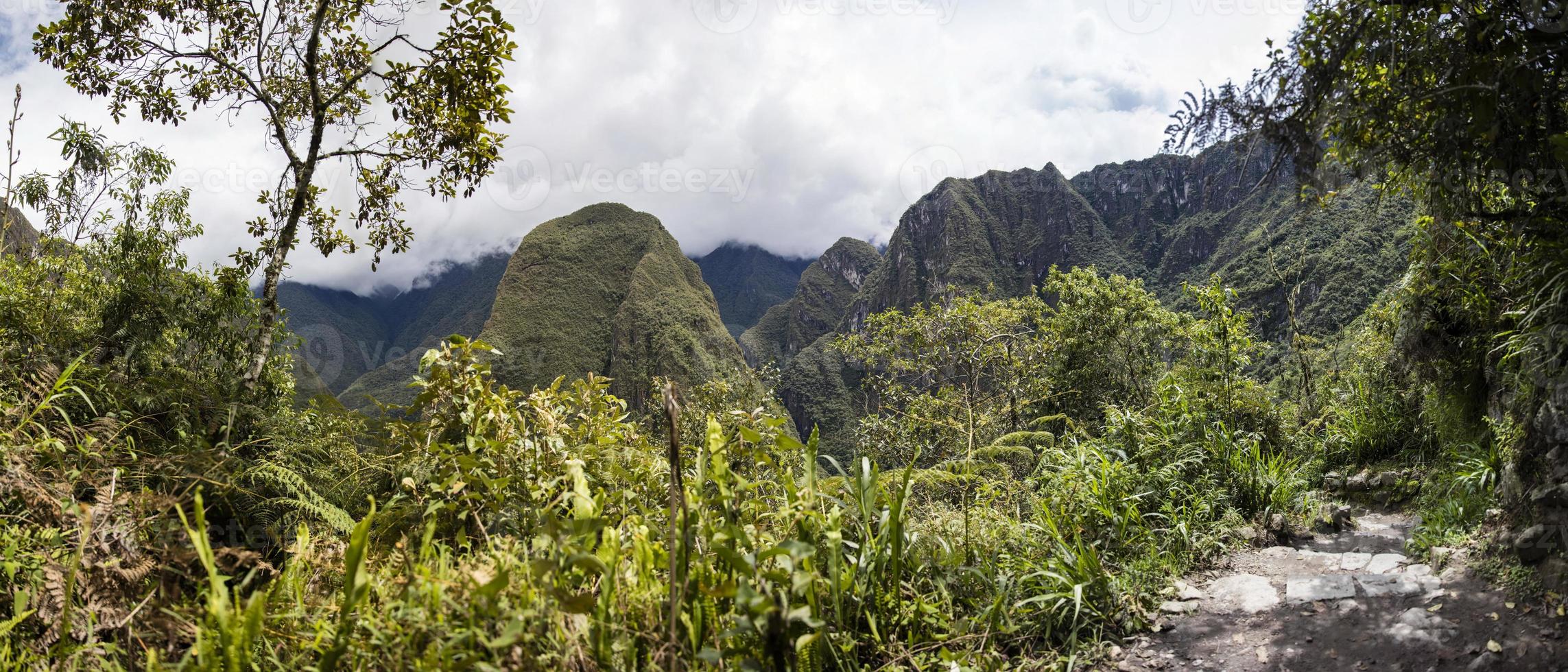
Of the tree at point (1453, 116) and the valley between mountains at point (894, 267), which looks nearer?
the tree at point (1453, 116)

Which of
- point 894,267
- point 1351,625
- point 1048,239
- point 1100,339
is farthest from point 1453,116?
point 1048,239

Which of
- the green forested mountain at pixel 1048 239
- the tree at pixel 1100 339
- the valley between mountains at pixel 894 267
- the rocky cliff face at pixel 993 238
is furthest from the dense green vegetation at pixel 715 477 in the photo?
the rocky cliff face at pixel 993 238

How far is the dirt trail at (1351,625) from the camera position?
2.82 m

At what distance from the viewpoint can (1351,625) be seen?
10.6ft

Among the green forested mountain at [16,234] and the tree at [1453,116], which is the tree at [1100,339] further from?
the green forested mountain at [16,234]

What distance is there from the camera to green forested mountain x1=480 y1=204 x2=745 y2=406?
105 m

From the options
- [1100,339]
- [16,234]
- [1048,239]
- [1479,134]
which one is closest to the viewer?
[1479,134]

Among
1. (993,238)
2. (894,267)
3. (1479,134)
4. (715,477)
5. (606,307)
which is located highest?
(993,238)

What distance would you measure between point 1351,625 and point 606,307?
466 ft

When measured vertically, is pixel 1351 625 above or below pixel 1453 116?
below

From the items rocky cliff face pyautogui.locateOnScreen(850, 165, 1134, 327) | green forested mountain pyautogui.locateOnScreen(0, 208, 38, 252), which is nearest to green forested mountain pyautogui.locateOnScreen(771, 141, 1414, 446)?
rocky cliff face pyautogui.locateOnScreen(850, 165, 1134, 327)

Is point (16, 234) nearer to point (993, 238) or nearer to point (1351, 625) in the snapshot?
point (1351, 625)

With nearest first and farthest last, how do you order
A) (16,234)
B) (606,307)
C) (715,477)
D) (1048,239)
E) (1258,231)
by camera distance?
(715,477), (16,234), (1258,231), (606,307), (1048,239)

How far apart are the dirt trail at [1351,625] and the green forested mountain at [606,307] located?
80233 mm
